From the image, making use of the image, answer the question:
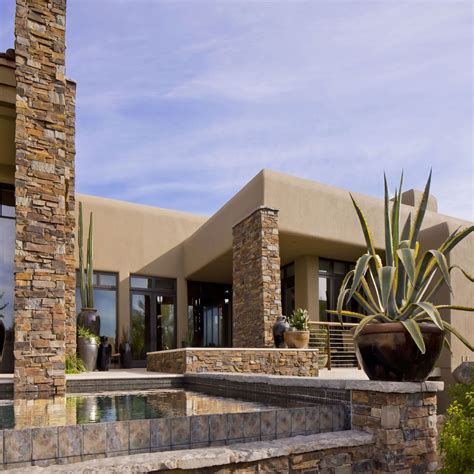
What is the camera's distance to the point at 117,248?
16.4m

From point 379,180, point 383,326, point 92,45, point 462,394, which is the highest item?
point 92,45

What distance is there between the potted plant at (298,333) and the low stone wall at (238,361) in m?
0.36

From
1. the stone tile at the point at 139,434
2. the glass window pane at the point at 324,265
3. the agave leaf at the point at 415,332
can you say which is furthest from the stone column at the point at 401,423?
the glass window pane at the point at 324,265

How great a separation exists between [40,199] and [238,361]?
198 inches

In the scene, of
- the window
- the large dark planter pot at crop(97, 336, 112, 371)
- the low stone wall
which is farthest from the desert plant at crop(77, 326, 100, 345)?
the window

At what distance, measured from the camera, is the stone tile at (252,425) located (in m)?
4.26

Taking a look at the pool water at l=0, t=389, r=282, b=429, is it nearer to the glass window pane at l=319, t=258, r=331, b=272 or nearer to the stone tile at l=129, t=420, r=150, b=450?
the stone tile at l=129, t=420, r=150, b=450

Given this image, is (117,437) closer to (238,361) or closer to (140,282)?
(238,361)

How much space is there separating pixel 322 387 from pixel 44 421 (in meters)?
2.54

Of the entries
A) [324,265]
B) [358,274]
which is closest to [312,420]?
[358,274]

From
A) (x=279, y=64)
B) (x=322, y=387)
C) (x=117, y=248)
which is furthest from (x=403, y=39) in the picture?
(x=117, y=248)

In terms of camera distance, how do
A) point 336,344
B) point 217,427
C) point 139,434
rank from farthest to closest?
point 336,344
point 217,427
point 139,434

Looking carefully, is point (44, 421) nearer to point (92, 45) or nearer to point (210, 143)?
point (92, 45)

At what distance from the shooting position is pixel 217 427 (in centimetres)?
415
